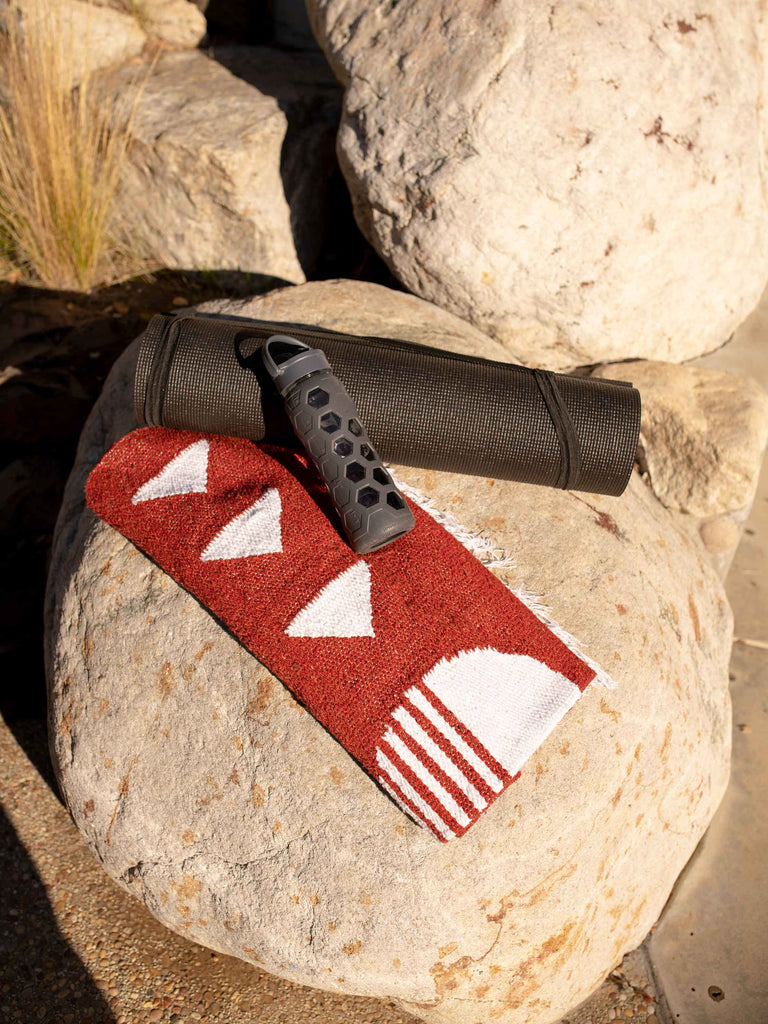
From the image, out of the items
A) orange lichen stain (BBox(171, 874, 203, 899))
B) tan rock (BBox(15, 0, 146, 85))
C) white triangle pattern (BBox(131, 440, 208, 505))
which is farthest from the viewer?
tan rock (BBox(15, 0, 146, 85))

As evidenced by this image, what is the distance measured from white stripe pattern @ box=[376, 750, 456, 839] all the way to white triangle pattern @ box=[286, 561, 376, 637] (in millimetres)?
303

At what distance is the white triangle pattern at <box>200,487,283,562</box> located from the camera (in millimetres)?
1941

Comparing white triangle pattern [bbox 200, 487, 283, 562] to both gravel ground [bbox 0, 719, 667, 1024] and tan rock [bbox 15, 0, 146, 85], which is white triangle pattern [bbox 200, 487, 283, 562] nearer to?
gravel ground [bbox 0, 719, 667, 1024]

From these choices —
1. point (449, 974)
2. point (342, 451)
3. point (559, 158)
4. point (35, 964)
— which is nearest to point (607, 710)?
point (449, 974)

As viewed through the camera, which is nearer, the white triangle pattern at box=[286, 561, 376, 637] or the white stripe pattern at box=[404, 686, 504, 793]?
the white stripe pattern at box=[404, 686, 504, 793]

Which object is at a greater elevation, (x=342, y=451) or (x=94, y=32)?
(x=94, y=32)

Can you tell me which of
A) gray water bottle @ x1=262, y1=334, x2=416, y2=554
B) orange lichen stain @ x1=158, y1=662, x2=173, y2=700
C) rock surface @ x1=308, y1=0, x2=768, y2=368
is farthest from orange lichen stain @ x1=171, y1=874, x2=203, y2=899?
rock surface @ x1=308, y1=0, x2=768, y2=368

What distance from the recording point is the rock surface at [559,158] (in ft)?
8.44

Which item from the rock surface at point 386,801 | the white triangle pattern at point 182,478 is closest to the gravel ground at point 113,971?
the rock surface at point 386,801

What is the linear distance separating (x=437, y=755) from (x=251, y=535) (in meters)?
0.74

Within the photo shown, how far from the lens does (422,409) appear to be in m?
2.12

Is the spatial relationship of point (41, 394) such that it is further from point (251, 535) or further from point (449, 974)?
point (449, 974)

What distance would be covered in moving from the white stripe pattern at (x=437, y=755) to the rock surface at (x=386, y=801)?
10cm

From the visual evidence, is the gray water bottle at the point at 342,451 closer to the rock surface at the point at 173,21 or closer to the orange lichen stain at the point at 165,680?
the orange lichen stain at the point at 165,680
